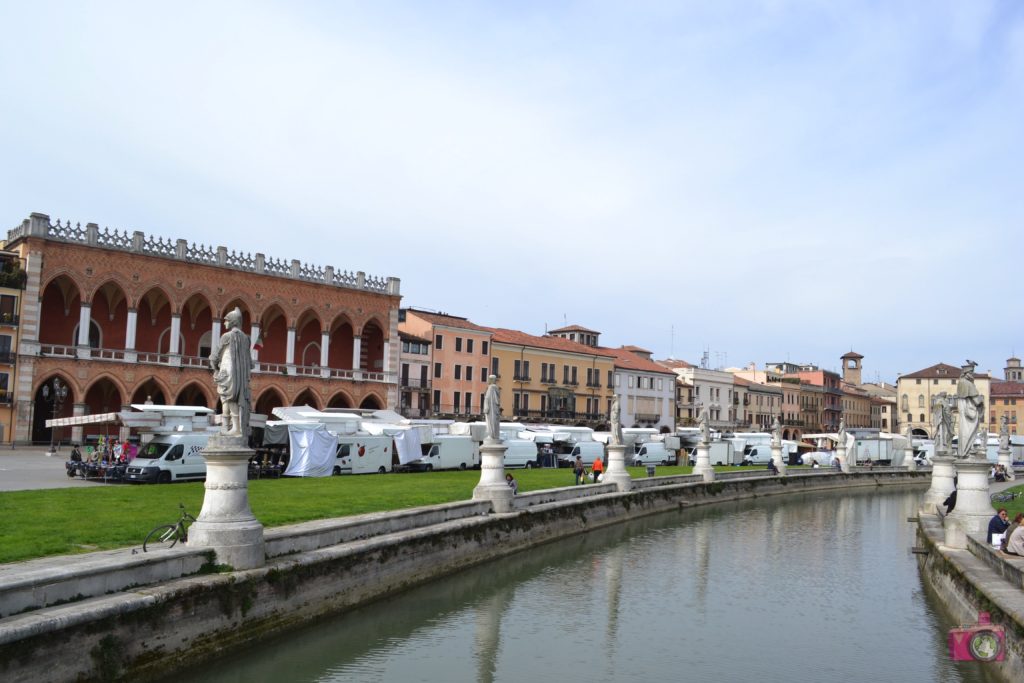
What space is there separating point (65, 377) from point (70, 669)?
38742mm

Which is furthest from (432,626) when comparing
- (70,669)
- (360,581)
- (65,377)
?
(65,377)

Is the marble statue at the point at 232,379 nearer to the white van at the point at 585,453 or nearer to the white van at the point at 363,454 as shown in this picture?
the white van at the point at 363,454

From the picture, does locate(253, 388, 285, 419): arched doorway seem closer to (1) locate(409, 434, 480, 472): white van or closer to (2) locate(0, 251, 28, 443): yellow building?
(2) locate(0, 251, 28, 443): yellow building

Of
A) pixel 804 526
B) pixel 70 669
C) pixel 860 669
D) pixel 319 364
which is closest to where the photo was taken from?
pixel 70 669

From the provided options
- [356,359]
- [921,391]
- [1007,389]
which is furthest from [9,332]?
[1007,389]

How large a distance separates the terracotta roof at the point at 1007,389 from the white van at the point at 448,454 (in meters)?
100.0

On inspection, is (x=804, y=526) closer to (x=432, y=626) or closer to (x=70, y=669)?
(x=432, y=626)

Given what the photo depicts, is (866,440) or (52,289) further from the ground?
(52,289)

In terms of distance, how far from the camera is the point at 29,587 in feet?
30.0

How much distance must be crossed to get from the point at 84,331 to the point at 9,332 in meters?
3.32

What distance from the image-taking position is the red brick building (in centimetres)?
4322

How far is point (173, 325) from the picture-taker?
4759 cm

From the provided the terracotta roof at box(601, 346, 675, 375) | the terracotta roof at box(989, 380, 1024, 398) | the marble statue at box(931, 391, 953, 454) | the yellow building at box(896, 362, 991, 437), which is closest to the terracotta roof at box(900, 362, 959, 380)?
the yellow building at box(896, 362, 991, 437)

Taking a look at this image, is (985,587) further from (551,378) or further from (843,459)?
(551,378)
